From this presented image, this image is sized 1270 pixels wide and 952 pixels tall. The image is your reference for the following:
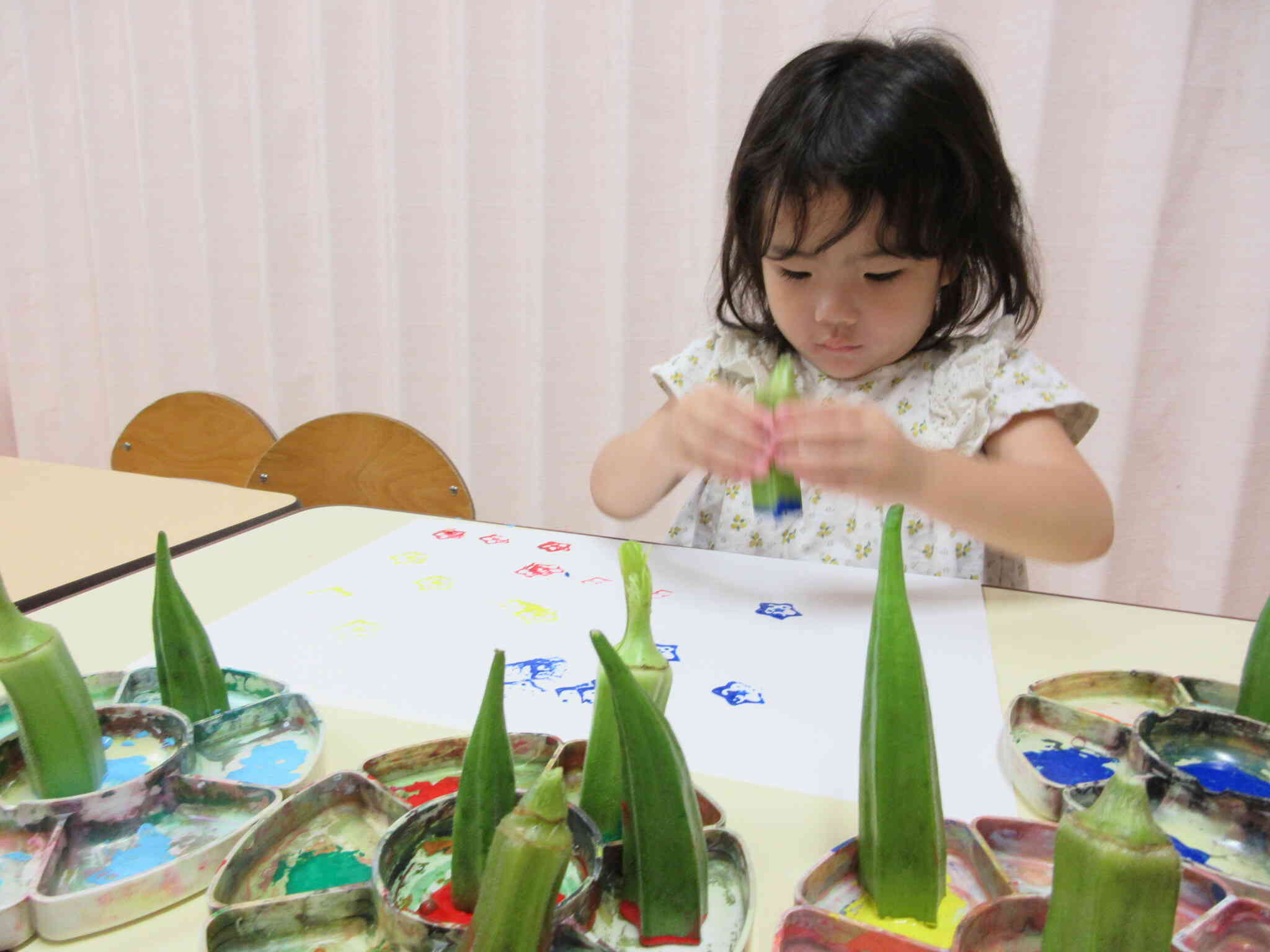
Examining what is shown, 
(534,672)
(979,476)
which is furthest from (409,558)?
(979,476)

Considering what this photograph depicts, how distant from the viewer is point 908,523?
34.8 inches

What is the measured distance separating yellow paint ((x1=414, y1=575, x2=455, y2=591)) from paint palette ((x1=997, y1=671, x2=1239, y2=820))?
0.39m

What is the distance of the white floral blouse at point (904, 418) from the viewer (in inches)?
33.3

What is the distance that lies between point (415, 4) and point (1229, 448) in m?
1.42

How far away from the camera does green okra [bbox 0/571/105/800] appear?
0.35 metres

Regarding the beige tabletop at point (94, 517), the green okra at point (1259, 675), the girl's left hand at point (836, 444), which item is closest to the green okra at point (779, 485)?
the girl's left hand at point (836, 444)

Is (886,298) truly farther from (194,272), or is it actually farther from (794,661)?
(194,272)

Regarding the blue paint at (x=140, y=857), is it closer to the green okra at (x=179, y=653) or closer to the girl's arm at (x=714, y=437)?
the green okra at (x=179, y=653)

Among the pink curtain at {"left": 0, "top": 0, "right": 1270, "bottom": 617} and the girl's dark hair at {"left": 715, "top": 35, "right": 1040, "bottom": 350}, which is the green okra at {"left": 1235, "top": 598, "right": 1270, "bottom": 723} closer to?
the girl's dark hair at {"left": 715, "top": 35, "right": 1040, "bottom": 350}

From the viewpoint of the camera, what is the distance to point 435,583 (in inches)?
26.0

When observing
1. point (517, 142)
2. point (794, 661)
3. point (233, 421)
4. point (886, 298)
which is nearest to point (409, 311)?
point (517, 142)

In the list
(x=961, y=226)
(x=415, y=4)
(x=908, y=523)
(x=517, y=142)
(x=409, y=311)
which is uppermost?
(x=415, y=4)

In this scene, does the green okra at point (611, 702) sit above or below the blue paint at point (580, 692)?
above

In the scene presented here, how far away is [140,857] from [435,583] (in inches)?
13.3
